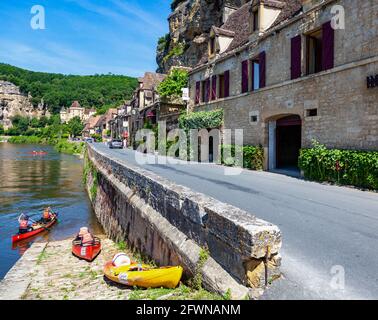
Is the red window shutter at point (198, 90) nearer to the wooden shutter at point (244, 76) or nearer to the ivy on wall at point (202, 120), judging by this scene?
the ivy on wall at point (202, 120)

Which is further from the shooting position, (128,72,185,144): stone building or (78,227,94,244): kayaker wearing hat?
(128,72,185,144): stone building

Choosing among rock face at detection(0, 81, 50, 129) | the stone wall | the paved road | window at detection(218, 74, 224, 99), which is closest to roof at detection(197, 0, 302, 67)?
window at detection(218, 74, 224, 99)

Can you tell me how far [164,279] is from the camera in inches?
190

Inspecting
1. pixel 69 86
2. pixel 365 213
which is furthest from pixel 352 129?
pixel 69 86

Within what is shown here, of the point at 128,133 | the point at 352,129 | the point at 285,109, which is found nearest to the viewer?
the point at 352,129

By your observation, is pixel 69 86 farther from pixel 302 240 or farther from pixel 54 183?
pixel 302 240

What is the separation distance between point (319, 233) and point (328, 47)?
958 centimetres

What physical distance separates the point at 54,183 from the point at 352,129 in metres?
24.8

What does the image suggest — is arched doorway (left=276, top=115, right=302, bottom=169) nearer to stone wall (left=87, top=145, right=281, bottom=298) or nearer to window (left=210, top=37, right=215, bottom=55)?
window (left=210, top=37, right=215, bottom=55)

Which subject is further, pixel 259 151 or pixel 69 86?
pixel 69 86

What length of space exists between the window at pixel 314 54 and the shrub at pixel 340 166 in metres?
3.43

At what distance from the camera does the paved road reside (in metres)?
3.68

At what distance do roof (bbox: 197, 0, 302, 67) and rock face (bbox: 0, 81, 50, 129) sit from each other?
508 feet

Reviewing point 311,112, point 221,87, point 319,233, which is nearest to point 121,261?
point 319,233
